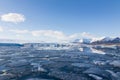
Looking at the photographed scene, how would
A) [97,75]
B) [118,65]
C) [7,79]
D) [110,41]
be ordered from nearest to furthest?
[7,79] < [97,75] < [118,65] < [110,41]

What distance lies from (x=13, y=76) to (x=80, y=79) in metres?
3.14

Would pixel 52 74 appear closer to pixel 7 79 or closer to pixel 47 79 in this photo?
pixel 47 79

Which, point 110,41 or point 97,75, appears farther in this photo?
point 110,41

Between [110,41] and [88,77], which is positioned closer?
[88,77]

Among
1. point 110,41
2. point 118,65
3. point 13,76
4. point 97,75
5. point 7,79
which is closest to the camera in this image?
point 7,79

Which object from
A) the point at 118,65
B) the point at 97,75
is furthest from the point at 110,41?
the point at 97,75

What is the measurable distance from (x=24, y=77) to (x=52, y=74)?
4.82ft

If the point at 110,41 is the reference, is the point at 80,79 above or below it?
below

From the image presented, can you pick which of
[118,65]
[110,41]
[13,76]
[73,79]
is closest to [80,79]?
[73,79]

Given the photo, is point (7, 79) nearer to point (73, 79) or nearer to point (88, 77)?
point (73, 79)

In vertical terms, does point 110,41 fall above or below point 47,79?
above

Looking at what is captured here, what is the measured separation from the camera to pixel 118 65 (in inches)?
487

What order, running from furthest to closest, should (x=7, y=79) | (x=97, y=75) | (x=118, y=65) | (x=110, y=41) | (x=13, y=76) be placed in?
(x=110, y=41)
(x=118, y=65)
(x=97, y=75)
(x=13, y=76)
(x=7, y=79)

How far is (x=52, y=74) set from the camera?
30.6ft
